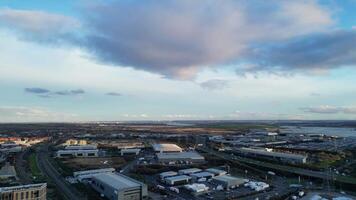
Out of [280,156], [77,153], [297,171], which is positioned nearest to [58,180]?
[77,153]

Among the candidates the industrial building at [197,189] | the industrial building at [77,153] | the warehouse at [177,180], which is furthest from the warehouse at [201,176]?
the industrial building at [77,153]

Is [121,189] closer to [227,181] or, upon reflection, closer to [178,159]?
[227,181]

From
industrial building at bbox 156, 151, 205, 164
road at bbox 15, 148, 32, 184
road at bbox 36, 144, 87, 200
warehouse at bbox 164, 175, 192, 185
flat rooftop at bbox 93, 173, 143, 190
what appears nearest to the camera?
flat rooftop at bbox 93, 173, 143, 190

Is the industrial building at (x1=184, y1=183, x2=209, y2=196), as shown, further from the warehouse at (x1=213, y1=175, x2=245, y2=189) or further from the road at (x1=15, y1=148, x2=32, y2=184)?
the road at (x1=15, y1=148, x2=32, y2=184)

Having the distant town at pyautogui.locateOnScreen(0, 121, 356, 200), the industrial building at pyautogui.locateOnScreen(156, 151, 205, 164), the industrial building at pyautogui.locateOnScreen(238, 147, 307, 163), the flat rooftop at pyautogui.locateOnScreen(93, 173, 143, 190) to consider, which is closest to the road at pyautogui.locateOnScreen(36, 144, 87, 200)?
the distant town at pyautogui.locateOnScreen(0, 121, 356, 200)

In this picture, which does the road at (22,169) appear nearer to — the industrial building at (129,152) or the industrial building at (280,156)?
the industrial building at (129,152)

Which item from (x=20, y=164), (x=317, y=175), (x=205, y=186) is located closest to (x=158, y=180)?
(x=205, y=186)
